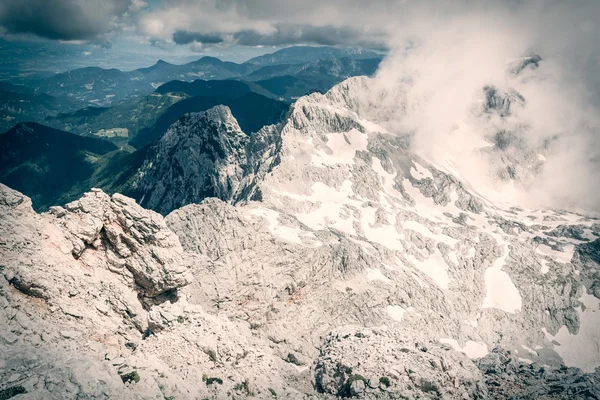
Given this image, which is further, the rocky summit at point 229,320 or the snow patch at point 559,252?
the snow patch at point 559,252

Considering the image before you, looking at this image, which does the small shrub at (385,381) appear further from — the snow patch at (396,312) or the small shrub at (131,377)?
the snow patch at (396,312)

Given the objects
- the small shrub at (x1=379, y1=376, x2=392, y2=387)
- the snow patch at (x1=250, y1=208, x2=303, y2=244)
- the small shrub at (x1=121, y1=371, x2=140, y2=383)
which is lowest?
the snow patch at (x1=250, y1=208, x2=303, y2=244)

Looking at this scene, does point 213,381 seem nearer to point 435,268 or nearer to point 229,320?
point 229,320

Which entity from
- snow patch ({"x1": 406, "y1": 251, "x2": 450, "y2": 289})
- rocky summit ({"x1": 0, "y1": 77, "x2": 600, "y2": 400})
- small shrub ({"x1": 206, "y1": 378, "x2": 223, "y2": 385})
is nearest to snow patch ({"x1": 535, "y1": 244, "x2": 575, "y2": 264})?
rocky summit ({"x1": 0, "y1": 77, "x2": 600, "y2": 400})

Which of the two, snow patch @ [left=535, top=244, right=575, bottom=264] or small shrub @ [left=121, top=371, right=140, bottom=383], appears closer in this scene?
small shrub @ [left=121, top=371, right=140, bottom=383]

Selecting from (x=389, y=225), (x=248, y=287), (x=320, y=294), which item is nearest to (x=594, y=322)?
(x=389, y=225)

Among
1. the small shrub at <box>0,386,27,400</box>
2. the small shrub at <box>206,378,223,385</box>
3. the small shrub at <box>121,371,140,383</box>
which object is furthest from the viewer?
the small shrub at <box>206,378,223,385</box>

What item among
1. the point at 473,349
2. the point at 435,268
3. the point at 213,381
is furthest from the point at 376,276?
the point at 213,381

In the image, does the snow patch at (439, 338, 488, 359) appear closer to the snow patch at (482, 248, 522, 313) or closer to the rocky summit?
the rocky summit

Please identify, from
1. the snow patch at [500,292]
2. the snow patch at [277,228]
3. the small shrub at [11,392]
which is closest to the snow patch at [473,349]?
the snow patch at [500,292]

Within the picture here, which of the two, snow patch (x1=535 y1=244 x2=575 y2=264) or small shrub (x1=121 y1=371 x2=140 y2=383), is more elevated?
small shrub (x1=121 y1=371 x2=140 y2=383)

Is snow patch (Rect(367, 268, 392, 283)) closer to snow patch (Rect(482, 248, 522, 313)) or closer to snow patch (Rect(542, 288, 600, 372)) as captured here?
snow patch (Rect(482, 248, 522, 313))

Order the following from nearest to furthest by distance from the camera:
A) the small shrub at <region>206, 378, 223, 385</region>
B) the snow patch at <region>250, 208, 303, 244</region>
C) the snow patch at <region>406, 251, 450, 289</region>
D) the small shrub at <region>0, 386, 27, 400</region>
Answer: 1. the small shrub at <region>0, 386, 27, 400</region>
2. the small shrub at <region>206, 378, 223, 385</region>
3. the snow patch at <region>250, 208, 303, 244</region>
4. the snow patch at <region>406, 251, 450, 289</region>
